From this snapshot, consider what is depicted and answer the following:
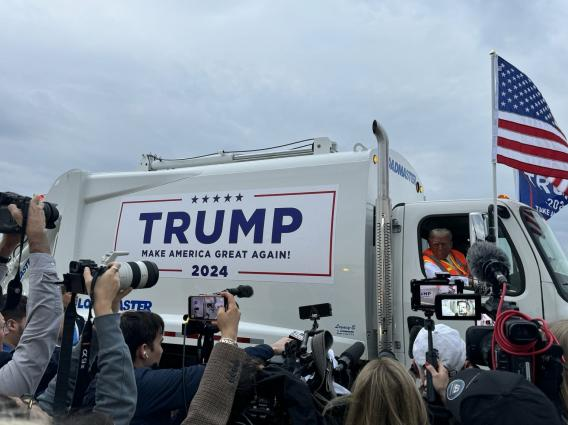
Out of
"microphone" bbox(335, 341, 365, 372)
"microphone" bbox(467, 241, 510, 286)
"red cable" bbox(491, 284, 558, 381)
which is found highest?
"microphone" bbox(467, 241, 510, 286)

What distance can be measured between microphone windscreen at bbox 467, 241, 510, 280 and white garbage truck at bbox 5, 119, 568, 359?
155 centimetres

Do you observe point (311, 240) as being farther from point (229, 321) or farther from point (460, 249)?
point (229, 321)

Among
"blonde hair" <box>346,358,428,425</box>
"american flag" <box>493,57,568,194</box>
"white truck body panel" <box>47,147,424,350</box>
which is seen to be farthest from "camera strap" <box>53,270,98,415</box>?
"american flag" <box>493,57,568,194</box>

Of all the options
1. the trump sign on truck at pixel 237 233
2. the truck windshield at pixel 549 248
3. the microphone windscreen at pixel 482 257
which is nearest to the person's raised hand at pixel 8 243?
the microphone windscreen at pixel 482 257

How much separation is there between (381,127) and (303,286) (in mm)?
1643

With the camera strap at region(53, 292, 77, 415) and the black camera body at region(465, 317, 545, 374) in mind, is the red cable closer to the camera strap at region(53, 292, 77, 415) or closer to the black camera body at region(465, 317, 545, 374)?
the black camera body at region(465, 317, 545, 374)

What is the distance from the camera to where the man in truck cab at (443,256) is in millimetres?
4812

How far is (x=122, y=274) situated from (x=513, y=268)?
3.49 meters

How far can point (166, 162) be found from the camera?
6.59m

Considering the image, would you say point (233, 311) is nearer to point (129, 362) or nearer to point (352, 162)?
point (129, 362)

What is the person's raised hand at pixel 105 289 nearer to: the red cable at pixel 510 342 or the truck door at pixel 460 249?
the red cable at pixel 510 342

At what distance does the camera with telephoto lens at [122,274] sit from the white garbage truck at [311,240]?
256 cm

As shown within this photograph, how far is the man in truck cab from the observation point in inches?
189

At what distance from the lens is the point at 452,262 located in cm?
489
